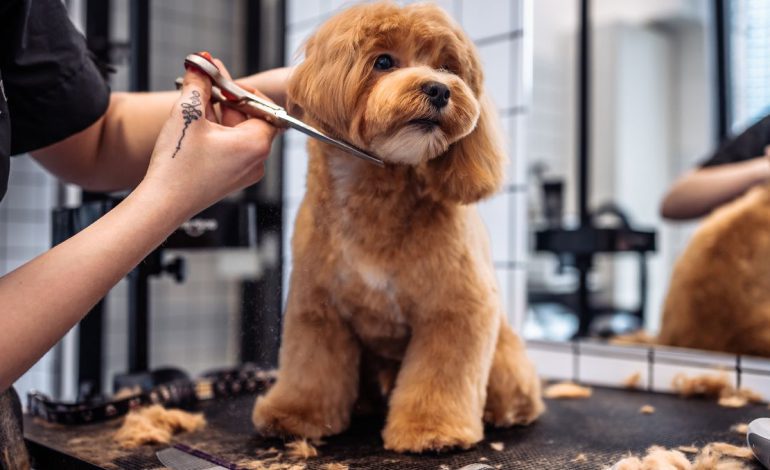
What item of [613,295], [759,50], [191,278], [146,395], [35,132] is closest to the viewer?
[35,132]

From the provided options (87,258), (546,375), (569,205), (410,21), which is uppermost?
(410,21)

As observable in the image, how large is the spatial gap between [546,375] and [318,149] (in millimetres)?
879

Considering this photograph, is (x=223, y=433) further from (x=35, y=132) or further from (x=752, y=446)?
(x=752, y=446)

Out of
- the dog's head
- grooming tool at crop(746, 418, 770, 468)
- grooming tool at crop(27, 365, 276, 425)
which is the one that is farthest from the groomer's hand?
grooming tool at crop(746, 418, 770, 468)

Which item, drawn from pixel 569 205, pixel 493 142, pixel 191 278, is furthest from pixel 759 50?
pixel 191 278

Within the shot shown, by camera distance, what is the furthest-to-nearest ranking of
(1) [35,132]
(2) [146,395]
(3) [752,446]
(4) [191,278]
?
1. (4) [191,278]
2. (2) [146,395]
3. (1) [35,132]
4. (3) [752,446]

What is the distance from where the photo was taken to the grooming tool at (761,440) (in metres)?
0.77

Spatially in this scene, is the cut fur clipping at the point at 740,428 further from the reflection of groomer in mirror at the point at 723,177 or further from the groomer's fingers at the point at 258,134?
the groomer's fingers at the point at 258,134

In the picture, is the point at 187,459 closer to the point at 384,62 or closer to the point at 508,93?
the point at 384,62

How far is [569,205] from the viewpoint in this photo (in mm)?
1615

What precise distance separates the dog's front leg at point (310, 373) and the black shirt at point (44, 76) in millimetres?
402

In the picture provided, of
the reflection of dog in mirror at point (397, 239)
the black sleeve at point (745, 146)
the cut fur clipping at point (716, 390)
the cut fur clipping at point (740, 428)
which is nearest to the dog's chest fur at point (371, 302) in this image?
the reflection of dog in mirror at point (397, 239)

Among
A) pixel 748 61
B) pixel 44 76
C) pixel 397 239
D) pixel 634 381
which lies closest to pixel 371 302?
pixel 397 239

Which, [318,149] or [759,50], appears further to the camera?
[759,50]
